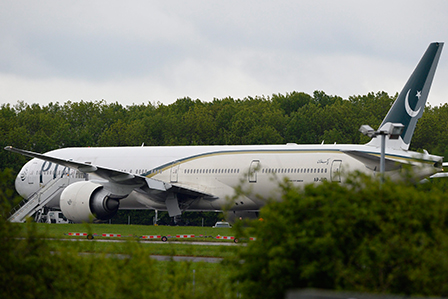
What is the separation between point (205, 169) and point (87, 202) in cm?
571

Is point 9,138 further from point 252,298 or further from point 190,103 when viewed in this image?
point 252,298

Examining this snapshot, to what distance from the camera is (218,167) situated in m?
30.7

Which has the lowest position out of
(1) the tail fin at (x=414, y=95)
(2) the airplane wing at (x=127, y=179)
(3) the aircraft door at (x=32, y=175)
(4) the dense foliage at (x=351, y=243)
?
(4) the dense foliage at (x=351, y=243)

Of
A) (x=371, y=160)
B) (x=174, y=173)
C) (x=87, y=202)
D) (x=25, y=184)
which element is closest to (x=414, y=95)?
(x=371, y=160)

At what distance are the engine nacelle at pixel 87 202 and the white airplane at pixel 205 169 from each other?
0.05 feet

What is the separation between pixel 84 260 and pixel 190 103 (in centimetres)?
7869

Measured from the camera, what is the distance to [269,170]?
2866 centimetres

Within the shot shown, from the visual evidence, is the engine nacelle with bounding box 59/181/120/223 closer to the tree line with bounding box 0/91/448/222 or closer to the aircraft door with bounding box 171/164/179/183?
the aircraft door with bounding box 171/164/179/183

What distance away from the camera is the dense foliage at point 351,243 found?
7.63 meters

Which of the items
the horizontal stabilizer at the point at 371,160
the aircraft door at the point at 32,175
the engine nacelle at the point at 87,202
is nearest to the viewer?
the horizontal stabilizer at the point at 371,160

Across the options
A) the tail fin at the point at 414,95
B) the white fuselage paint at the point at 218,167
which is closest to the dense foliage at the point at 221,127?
the white fuselage paint at the point at 218,167

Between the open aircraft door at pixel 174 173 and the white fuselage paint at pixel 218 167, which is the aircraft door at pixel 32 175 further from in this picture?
the open aircraft door at pixel 174 173

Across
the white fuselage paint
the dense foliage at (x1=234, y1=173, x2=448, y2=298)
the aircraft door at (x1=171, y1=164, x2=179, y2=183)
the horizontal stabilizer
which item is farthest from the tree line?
the dense foliage at (x1=234, y1=173, x2=448, y2=298)

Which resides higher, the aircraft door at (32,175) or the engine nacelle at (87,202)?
the aircraft door at (32,175)
